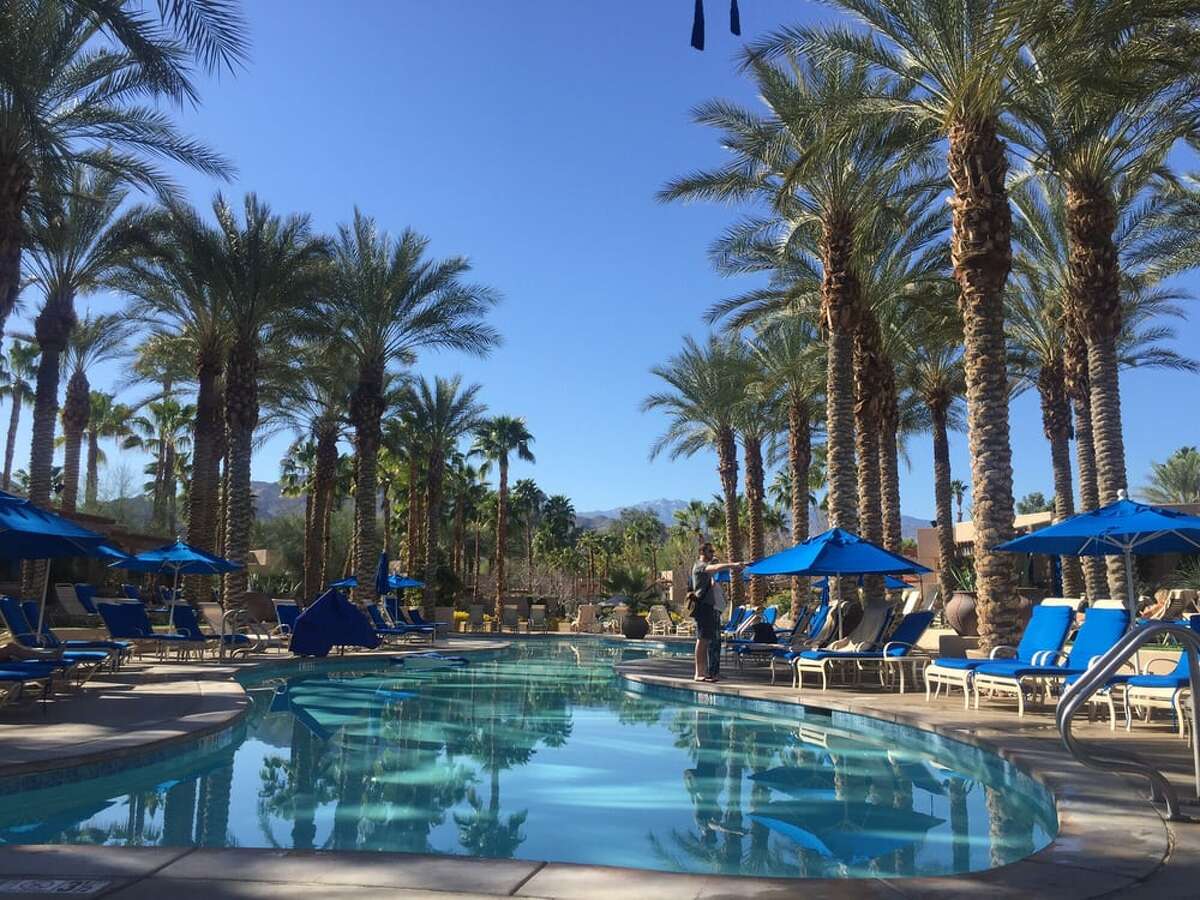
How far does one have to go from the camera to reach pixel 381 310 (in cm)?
2436

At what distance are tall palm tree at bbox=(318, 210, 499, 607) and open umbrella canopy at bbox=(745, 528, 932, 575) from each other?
14.5 m

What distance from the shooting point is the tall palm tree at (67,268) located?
20.5 metres

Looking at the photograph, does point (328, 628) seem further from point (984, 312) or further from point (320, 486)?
point (320, 486)

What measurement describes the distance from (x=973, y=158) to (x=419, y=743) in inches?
445

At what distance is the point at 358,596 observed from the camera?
24578 millimetres

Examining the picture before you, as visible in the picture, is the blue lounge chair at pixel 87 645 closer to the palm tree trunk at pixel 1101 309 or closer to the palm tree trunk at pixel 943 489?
the palm tree trunk at pixel 1101 309

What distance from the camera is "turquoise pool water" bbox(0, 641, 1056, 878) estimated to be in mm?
5316

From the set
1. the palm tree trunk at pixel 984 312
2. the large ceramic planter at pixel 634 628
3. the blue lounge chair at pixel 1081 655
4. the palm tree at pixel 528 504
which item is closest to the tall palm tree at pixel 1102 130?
the palm tree trunk at pixel 984 312

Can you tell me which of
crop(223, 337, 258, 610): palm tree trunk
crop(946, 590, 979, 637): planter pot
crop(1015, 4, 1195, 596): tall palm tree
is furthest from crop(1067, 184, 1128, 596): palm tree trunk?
crop(223, 337, 258, 610): palm tree trunk

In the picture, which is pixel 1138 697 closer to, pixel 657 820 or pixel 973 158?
pixel 657 820

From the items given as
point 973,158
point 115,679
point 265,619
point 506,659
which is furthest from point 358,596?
point 973,158

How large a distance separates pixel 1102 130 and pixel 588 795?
48.4ft

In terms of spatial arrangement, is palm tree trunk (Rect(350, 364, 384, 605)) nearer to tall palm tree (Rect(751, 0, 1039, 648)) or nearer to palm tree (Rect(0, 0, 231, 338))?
palm tree (Rect(0, 0, 231, 338))

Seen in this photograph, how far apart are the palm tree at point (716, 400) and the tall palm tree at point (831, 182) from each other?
10225mm
